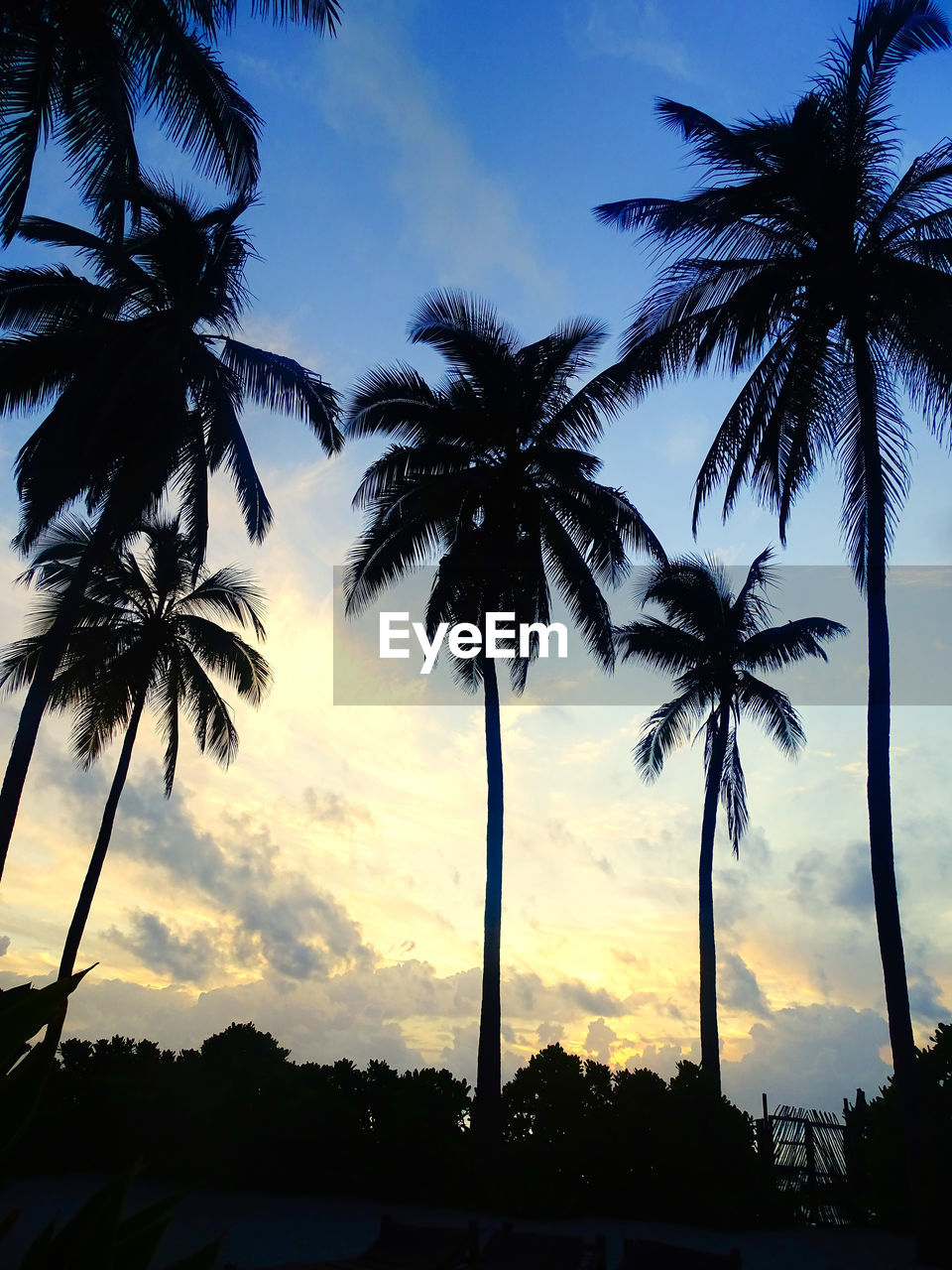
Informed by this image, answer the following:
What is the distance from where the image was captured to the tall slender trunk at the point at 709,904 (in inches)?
894

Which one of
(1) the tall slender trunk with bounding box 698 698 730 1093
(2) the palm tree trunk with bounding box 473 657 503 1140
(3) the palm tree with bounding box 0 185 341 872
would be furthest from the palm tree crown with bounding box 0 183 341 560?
(1) the tall slender trunk with bounding box 698 698 730 1093

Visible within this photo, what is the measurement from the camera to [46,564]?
23.8 m

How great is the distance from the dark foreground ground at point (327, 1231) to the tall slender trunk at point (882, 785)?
176cm

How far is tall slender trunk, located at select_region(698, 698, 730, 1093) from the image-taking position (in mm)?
22719

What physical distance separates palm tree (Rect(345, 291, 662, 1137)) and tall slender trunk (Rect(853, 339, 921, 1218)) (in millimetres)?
5576

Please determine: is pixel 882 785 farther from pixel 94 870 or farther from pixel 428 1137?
pixel 94 870

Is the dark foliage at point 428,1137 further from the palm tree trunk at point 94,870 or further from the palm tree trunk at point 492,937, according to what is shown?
the palm tree trunk at point 94,870

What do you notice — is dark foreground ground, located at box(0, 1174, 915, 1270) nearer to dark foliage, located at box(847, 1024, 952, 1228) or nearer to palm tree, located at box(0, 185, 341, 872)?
dark foliage, located at box(847, 1024, 952, 1228)

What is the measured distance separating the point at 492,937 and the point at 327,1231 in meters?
6.05

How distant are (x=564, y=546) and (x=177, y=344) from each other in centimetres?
819

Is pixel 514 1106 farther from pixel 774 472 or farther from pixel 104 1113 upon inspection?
pixel 774 472

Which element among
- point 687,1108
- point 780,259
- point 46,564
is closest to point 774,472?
point 780,259

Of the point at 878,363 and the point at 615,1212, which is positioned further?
the point at 878,363

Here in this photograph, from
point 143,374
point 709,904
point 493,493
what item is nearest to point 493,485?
point 493,493
